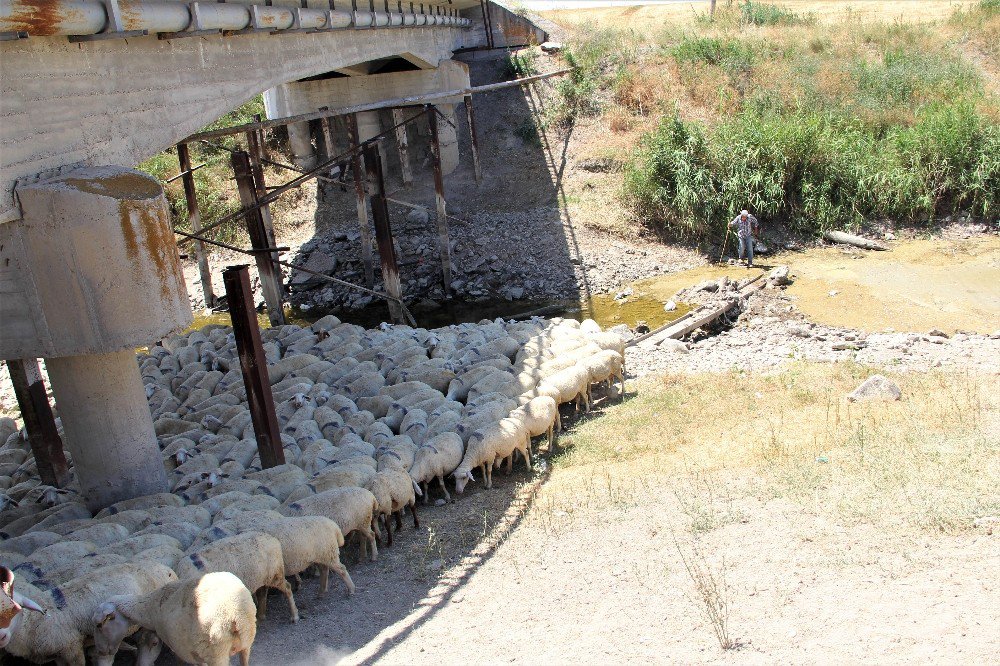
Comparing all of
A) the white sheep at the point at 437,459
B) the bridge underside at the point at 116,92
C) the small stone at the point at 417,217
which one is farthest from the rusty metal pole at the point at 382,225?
the white sheep at the point at 437,459

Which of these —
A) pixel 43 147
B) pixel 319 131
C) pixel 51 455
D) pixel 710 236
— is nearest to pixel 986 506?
pixel 43 147

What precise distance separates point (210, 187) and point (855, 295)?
18.4 metres

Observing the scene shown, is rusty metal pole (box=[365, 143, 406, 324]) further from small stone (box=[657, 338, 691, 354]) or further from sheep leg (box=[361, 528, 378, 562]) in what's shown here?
sheep leg (box=[361, 528, 378, 562])

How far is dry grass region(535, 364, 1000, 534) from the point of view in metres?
7.54

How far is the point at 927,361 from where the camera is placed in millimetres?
12836

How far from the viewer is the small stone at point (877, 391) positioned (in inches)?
422

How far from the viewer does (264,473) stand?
9094 mm

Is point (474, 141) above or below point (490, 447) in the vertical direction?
above

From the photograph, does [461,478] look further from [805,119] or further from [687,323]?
[805,119]

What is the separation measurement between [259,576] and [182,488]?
2.51 metres

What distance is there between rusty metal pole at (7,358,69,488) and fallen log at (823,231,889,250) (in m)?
17.4

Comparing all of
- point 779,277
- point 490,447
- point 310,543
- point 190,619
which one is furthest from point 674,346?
point 190,619

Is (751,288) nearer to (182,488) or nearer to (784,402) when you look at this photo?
(784,402)

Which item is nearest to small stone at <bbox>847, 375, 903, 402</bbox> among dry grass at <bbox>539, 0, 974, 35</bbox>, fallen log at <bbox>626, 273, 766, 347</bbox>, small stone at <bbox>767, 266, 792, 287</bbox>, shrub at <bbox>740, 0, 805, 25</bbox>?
fallen log at <bbox>626, 273, 766, 347</bbox>
